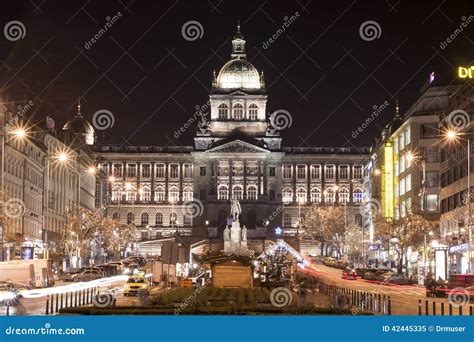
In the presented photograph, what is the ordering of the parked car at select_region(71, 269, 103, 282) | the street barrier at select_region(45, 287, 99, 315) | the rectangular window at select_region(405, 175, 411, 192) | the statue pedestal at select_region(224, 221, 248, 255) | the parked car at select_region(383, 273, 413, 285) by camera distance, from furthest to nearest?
the rectangular window at select_region(405, 175, 411, 192), the statue pedestal at select_region(224, 221, 248, 255), the parked car at select_region(71, 269, 103, 282), the parked car at select_region(383, 273, 413, 285), the street barrier at select_region(45, 287, 99, 315)

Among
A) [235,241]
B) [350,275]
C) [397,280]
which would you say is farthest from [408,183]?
[397,280]

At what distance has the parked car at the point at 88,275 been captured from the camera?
78825 mm

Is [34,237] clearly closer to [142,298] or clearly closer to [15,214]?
[15,214]

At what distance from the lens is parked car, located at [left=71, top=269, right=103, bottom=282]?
78.8 m

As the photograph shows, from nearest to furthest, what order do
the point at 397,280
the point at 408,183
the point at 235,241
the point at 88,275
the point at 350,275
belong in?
the point at 397,280 < the point at 88,275 < the point at 350,275 < the point at 235,241 < the point at 408,183

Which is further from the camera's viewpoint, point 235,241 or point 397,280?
point 235,241

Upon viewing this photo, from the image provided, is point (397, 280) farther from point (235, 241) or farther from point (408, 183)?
point (408, 183)

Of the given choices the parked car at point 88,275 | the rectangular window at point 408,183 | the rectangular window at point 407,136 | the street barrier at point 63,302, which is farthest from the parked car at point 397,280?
the rectangular window at point 407,136

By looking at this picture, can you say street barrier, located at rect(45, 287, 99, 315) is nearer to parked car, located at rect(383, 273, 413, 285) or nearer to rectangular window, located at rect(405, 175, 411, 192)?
parked car, located at rect(383, 273, 413, 285)

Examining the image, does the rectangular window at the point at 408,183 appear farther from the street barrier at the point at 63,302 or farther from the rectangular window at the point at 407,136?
the street barrier at the point at 63,302

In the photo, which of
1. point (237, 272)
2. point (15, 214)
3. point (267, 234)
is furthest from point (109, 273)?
point (267, 234)

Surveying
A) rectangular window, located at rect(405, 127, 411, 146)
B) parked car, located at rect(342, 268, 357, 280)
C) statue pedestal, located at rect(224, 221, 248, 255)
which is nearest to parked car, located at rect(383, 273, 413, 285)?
parked car, located at rect(342, 268, 357, 280)

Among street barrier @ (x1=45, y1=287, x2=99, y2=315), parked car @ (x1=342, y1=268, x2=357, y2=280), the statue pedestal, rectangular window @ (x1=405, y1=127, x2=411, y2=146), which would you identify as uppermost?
rectangular window @ (x1=405, y1=127, x2=411, y2=146)

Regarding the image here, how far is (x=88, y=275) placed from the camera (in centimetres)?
8131
